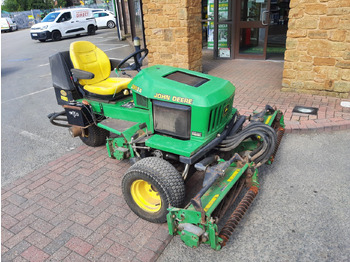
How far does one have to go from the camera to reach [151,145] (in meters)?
3.06

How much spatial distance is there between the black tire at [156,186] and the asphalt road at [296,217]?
0.35 meters

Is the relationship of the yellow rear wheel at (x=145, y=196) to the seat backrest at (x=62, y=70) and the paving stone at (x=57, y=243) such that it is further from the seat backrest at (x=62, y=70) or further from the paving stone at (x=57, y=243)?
the seat backrest at (x=62, y=70)

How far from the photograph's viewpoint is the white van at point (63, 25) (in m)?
16.6

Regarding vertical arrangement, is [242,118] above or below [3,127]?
above

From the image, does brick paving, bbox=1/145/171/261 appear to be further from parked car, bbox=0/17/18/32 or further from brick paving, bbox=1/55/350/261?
parked car, bbox=0/17/18/32


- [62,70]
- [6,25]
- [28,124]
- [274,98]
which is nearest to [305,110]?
[274,98]

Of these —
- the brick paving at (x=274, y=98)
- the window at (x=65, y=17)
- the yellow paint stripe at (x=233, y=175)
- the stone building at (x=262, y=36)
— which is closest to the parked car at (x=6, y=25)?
the window at (x=65, y=17)

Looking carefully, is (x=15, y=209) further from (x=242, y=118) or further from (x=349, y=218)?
Result: (x=349, y=218)

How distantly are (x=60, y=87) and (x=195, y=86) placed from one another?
2.11 m

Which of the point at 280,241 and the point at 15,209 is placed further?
the point at 15,209

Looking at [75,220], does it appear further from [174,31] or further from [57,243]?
[174,31]

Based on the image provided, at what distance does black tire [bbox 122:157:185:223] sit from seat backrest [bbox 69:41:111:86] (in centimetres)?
202

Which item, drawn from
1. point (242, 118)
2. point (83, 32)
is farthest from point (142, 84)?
point (83, 32)

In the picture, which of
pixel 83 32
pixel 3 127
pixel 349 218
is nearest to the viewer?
pixel 349 218
